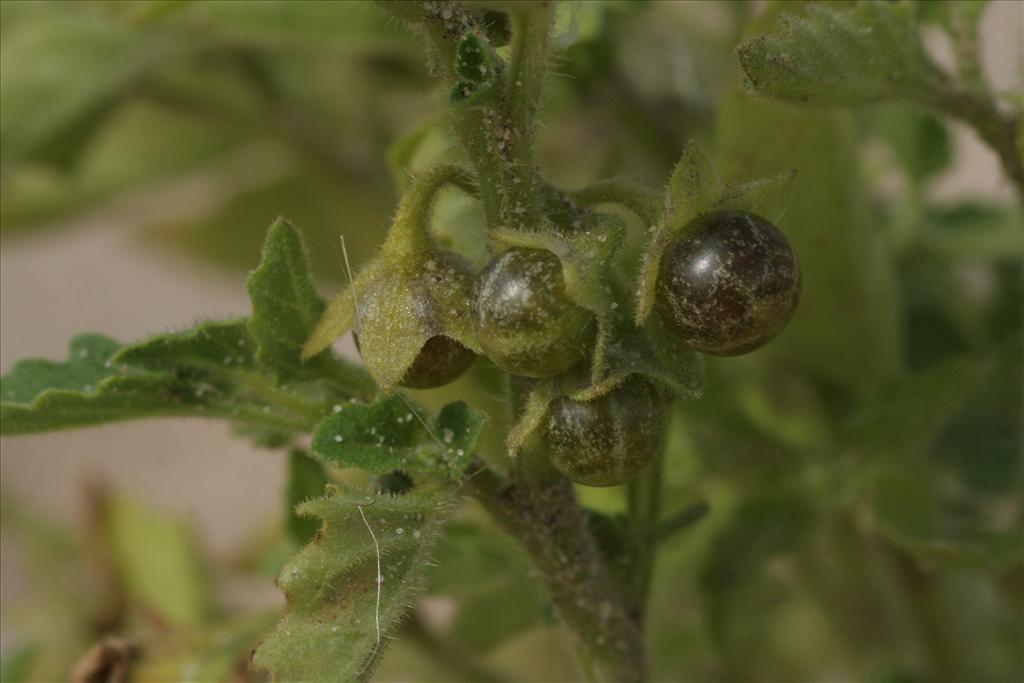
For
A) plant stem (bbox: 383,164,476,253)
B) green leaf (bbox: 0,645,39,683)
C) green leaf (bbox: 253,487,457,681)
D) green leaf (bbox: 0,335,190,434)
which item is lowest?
green leaf (bbox: 0,645,39,683)

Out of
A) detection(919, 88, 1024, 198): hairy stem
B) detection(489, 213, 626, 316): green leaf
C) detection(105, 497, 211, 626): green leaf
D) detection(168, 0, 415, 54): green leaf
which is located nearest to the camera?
detection(489, 213, 626, 316): green leaf

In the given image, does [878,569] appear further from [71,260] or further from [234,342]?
[71,260]

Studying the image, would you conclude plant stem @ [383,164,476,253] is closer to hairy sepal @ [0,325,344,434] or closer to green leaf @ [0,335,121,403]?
hairy sepal @ [0,325,344,434]

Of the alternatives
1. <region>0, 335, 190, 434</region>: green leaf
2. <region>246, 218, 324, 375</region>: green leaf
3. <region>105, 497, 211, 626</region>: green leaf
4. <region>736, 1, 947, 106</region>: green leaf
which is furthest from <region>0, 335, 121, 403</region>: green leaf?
<region>105, 497, 211, 626</region>: green leaf

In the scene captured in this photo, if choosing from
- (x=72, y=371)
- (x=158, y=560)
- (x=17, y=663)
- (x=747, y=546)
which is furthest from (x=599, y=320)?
(x=158, y=560)

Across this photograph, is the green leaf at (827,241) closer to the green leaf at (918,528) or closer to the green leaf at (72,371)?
the green leaf at (918,528)

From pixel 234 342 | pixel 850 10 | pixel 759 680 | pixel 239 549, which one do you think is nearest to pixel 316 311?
pixel 234 342

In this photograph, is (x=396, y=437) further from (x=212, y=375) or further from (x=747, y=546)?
(x=747, y=546)

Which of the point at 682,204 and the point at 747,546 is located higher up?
the point at 682,204
